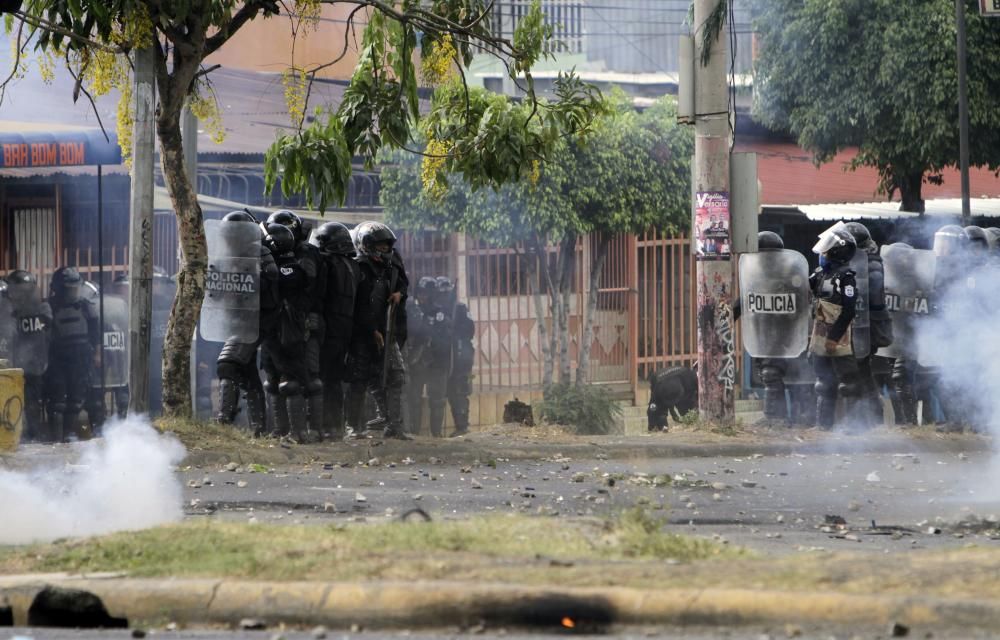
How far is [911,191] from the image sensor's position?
77.8 ft

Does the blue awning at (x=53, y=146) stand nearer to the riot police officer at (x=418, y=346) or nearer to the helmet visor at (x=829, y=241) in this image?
the riot police officer at (x=418, y=346)

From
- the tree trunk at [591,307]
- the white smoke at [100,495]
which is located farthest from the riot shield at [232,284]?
the tree trunk at [591,307]

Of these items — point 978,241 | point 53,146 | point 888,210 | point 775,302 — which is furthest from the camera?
point 888,210

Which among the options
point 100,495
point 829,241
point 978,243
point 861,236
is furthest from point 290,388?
point 978,243

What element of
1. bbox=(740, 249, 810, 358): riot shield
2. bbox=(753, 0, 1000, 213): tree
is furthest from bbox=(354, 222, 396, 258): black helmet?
bbox=(753, 0, 1000, 213): tree

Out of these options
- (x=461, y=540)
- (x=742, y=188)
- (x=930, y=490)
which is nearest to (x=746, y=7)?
(x=742, y=188)

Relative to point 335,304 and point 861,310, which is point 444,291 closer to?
point 335,304

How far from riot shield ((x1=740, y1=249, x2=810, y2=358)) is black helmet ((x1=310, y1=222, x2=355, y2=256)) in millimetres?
Answer: 3594

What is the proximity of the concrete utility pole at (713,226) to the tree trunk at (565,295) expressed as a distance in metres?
4.61

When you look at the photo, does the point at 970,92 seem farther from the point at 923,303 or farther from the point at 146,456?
the point at 146,456

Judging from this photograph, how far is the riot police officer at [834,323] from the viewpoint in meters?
13.9

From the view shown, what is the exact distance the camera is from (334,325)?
12.6 m

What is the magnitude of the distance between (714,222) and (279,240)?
11.1ft

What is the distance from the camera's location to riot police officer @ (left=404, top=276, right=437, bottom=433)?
1580cm
